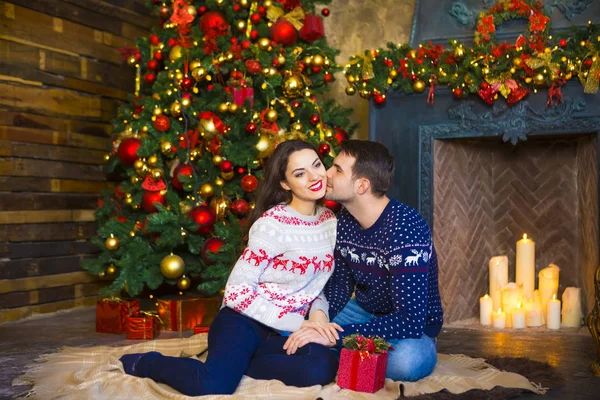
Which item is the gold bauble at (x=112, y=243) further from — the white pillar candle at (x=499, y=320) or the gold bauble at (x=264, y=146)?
the white pillar candle at (x=499, y=320)

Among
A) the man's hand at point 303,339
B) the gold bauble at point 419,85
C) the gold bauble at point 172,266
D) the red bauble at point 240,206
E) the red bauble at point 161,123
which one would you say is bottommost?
the man's hand at point 303,339

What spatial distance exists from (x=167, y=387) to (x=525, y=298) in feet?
7.98

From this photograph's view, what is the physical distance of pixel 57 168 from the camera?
4.72 m

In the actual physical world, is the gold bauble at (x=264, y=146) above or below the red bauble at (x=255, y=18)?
below

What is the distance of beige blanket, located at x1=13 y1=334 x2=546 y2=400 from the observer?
2.64 metres

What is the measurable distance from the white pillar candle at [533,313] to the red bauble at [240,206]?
165cm

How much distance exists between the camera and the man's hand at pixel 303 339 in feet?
8.96

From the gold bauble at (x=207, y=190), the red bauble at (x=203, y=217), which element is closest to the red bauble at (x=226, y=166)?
the gold bauble at (x=207, y=190)

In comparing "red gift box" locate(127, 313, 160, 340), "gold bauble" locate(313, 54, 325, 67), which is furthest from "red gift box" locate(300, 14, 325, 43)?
"red gift box" locate(127, 313, 160, 340)

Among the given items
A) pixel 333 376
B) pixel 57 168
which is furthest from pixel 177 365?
pixel 57 168

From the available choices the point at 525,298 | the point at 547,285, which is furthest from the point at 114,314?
the point at 547,285

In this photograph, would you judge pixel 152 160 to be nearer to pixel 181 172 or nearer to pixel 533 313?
pixel 181 172

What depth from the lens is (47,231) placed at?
4.67 metres

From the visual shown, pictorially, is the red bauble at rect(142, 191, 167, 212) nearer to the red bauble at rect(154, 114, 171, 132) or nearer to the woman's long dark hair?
the red bauble at rect(154, 114, 171, 132)
